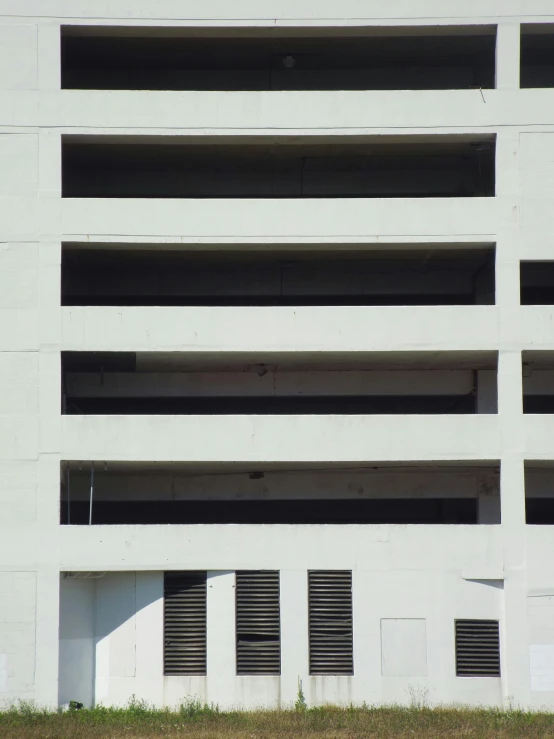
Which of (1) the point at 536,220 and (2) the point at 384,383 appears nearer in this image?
(1) the point at 536,220

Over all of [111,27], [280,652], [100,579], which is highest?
[111,27]

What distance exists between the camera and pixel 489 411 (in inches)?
850

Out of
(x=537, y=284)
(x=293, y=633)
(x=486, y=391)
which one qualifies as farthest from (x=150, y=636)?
(x=537, y=284)

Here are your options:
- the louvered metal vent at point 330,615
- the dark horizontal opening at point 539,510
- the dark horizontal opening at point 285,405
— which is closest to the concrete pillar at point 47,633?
the dark horizontal opening at point 285,405

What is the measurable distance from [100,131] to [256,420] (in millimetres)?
7301

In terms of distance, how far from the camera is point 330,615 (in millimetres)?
18922

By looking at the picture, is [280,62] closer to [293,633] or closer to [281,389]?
[281,389]

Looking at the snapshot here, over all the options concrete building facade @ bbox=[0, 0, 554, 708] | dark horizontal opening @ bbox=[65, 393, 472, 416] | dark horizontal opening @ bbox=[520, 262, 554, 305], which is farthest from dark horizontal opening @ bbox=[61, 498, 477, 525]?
dark horizontal opening @ bbox=[520, 262, 554, 305]

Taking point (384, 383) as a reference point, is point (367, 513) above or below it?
below

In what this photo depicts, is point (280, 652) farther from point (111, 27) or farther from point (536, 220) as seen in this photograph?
point (111, 27)

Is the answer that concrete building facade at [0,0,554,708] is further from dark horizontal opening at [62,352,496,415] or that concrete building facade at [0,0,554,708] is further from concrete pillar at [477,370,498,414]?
concrete pillar at [477,370,498,414]

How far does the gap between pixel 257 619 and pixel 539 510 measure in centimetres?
774

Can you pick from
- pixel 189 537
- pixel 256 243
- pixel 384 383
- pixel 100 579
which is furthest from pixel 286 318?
pixel 100 579

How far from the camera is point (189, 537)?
61.9ft
